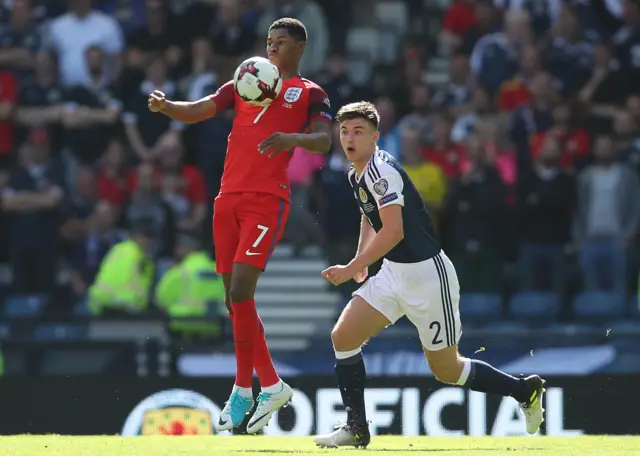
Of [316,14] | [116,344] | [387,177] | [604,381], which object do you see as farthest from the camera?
[316,14]

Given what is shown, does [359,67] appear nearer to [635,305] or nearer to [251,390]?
[635,305]

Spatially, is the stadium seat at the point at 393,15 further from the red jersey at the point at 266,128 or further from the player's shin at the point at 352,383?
the player's shin at the point at 352,383

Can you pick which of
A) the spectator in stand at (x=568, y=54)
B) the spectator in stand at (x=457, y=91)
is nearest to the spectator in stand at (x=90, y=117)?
the spectator in stand at (x=457, y=91)

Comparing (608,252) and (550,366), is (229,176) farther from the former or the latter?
(608,252)

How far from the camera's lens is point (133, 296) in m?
13.6

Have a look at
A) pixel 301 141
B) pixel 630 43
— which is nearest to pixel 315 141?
pixel 301 141

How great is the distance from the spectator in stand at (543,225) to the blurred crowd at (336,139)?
15 millimetres

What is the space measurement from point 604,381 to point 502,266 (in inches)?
134

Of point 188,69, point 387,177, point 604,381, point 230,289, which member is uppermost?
point 188,69

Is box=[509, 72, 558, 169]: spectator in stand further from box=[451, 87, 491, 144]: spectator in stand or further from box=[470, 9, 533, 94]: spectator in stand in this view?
box=[470, 9, 533, 94]: spectator in stand

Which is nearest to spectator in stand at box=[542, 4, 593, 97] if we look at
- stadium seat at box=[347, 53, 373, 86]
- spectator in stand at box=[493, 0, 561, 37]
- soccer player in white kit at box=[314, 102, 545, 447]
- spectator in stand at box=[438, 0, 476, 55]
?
spectator in stand at box=[493, 0, 561, 37]

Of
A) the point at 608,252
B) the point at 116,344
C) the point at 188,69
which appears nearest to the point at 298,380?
the point at 116,344

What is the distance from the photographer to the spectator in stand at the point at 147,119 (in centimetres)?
1505

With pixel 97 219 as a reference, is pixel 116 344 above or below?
below
